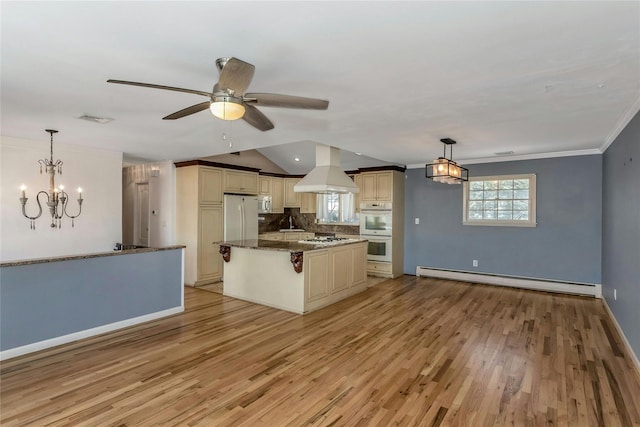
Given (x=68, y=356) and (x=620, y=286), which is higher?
(x=620, y=286)

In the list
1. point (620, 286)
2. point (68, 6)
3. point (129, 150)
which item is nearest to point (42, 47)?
point (68, 6)

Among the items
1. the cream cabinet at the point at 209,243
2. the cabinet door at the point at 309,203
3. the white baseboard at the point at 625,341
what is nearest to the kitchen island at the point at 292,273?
the cream cabinet at the point at 209,243

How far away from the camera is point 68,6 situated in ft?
5.41

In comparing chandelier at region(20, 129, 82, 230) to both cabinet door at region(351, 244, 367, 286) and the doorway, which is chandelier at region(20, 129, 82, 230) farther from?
cabinet door at region(351, 244, 367, 286)

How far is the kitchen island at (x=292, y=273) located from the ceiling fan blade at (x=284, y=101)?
2549 mm

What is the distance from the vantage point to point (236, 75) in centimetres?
194

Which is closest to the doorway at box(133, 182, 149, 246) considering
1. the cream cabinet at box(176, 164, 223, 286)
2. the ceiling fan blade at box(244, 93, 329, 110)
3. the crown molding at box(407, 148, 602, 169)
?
the cream cabinet at box(176, 164, 223, 286)

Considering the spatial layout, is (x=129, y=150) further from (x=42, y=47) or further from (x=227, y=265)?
(x=42, y=47)

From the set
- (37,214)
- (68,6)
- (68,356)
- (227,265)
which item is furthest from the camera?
(227,265)

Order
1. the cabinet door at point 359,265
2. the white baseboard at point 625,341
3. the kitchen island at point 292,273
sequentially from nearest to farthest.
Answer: the white baseboard at point 625,341 → the kitchen island at point 292,273 → the cabinet door at point 359,265

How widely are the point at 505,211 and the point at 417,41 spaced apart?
17.3 ft

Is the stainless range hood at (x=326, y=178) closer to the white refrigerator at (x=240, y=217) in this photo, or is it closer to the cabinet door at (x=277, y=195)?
the white refrigerator at (x=240, y=217)

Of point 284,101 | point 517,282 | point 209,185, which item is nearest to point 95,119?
point 284,101

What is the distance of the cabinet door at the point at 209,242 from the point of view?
630cm
